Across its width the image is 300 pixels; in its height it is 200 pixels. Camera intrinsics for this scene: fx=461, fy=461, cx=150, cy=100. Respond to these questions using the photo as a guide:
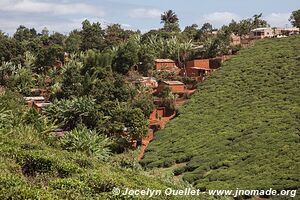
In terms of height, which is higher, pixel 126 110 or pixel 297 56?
pixel 297 56

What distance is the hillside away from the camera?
80.5ft

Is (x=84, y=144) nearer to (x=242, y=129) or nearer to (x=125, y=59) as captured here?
(x=242, y=129)

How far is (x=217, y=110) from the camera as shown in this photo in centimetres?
3872

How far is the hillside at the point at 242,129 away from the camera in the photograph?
24547 millimetres

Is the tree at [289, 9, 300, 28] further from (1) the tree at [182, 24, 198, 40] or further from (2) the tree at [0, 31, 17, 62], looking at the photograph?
(2) the tree at [0, 31, 17, 62]

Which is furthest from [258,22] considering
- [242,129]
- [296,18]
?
[242,129]

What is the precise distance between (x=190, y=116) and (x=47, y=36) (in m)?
44.6

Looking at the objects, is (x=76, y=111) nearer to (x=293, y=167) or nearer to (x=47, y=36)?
(x=293, y=167)

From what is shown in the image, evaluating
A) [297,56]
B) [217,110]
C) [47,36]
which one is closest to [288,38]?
[297,56]

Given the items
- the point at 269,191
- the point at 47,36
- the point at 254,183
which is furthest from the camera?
the point at 47,36

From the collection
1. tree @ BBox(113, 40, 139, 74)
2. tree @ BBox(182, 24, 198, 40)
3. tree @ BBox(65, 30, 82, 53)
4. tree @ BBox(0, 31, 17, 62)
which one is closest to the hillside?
tree @ BBox(113, 40, 139, 74)

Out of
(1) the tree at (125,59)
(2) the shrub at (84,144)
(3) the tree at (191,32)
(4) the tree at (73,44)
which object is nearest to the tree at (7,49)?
(4) the tree at (73,44)

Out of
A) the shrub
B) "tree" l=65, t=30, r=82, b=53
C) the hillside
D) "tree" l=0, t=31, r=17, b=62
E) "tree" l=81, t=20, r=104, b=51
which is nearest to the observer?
the hillside

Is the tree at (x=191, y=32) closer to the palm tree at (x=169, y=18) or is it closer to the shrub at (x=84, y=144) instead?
the palm tree at (x=169, y=18)
